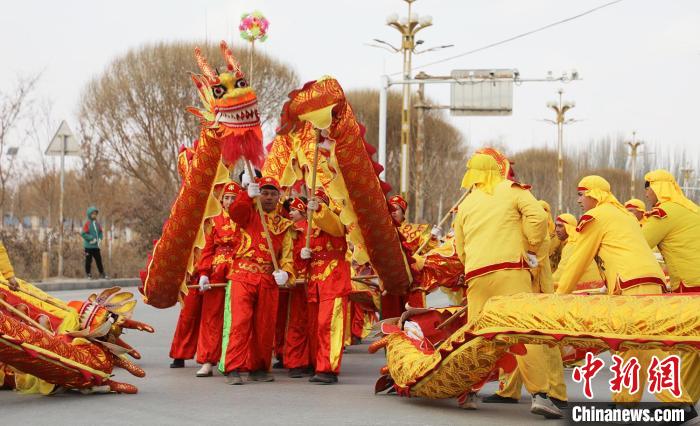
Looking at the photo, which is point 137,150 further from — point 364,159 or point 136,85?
point 364,159

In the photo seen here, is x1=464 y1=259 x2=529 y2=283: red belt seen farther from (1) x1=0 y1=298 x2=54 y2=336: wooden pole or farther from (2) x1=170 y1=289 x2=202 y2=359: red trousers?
(2) x1=170 y1=289 x2=202 y2=359: red trousers

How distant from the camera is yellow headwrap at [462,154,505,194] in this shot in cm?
822

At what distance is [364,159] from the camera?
9.33m

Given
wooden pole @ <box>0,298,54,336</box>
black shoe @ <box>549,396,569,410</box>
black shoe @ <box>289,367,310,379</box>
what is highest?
wooden pole @ <box>0,298,54,336</box>

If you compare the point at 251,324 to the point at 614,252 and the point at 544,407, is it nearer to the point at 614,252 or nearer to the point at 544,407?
the point at 544,407

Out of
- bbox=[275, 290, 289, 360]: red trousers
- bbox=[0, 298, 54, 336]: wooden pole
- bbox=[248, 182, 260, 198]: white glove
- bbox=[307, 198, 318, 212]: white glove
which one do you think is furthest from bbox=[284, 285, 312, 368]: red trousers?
bbox=[0, 298, 54, 336]: wooden pole

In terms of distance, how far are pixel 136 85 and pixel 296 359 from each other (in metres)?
28.1

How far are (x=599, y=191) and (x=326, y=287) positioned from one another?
2775 millimetres

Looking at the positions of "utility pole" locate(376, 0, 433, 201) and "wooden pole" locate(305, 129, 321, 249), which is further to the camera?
"utility pole" locate(376, 0, 433, 201)

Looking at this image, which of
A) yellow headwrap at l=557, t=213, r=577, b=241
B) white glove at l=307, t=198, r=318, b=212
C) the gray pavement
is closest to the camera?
the gray pavement

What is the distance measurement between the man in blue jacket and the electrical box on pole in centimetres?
961

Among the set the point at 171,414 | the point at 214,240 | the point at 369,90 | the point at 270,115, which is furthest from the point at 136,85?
the point at 171,414

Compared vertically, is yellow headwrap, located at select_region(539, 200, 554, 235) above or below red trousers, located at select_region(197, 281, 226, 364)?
above

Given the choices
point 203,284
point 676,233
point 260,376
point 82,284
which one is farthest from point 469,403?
point 82,284
